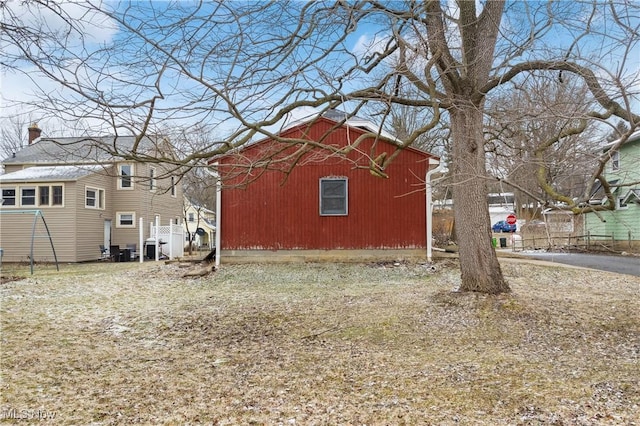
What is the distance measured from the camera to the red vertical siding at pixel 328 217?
13.1 m

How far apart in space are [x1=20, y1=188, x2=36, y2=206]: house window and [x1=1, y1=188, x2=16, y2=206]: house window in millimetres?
350

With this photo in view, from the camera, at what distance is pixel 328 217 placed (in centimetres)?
1319

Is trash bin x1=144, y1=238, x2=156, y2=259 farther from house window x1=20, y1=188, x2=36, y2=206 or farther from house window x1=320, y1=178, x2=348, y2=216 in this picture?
house window x1=320, y1=178, x2=348, y2=216

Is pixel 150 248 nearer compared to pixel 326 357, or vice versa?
pixel 326 357

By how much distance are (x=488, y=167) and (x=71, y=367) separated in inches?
280

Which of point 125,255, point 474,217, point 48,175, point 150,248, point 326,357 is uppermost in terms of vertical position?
point 48,175

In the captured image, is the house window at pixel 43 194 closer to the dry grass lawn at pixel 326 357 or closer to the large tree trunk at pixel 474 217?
the dry grass lawn at pixel 326 357

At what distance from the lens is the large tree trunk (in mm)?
6973

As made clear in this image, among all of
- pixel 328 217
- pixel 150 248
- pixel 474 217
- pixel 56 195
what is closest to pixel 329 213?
pixel 328 217

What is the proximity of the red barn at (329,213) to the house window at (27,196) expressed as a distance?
1040 cm

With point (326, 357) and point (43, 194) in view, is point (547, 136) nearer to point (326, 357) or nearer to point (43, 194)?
point (326, 357)

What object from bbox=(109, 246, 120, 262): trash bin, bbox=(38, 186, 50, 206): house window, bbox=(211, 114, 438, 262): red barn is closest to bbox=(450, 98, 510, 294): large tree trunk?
bbox=(211, 114, 438, 262): red barn

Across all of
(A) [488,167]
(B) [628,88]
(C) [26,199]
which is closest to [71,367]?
(B) [628,88]

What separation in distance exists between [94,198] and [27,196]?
2.47 metres
